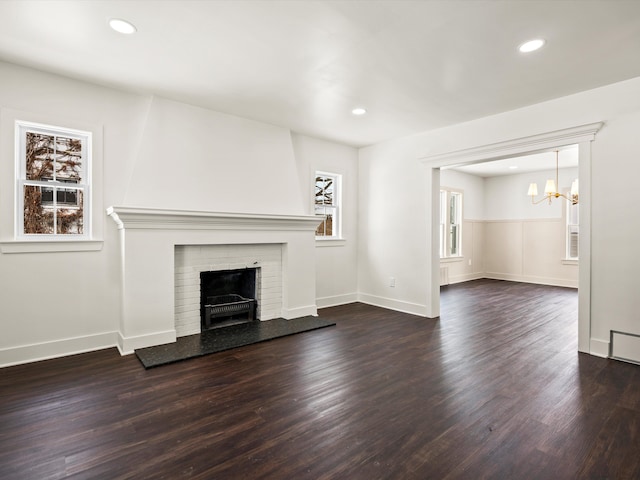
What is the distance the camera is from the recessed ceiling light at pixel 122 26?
7.84 feet

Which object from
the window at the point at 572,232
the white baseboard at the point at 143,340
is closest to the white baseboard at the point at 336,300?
the white baseboard at the point at 143,340

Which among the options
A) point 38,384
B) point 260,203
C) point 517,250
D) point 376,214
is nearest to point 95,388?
point 38,384

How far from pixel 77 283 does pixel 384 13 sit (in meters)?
3.65

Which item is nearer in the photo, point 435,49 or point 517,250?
point 435,49

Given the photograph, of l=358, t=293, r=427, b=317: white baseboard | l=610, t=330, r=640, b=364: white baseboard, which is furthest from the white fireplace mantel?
l=610, t=330, r=640, b=364: white baseboard

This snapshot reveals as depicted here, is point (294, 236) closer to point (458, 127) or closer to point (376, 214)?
point (376, 214)

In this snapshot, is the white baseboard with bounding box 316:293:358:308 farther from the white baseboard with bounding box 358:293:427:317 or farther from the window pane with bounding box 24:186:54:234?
the window pane with bounding box 24:186:54:234

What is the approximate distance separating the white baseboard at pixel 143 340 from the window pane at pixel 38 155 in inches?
69.2

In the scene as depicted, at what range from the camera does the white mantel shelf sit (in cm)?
335

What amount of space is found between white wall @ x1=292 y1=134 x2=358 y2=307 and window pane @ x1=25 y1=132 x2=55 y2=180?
2.92 metres

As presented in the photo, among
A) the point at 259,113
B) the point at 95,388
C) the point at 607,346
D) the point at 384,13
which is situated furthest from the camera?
the point at 259,113

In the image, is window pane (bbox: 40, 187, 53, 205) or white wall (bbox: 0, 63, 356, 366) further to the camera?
window pane (bbox: 40, 187, 53, 205)

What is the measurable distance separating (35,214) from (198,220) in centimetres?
148

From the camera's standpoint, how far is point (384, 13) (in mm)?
2291
